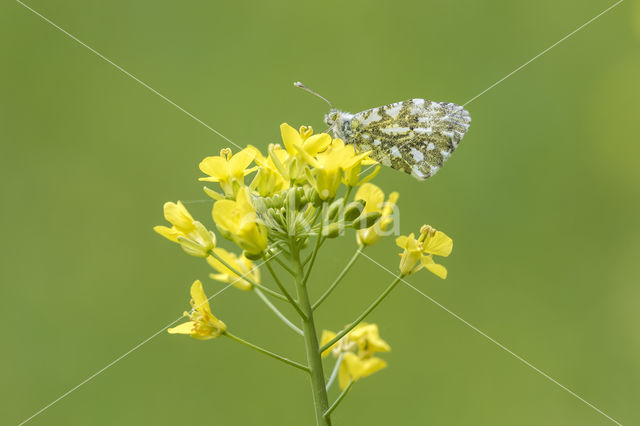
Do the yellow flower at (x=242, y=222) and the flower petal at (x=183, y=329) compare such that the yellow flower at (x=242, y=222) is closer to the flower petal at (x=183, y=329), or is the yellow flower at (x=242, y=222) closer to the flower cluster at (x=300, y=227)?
the flower cluster at (x=300, y=227)

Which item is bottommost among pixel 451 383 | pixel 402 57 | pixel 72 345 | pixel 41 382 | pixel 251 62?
pixel 41 382

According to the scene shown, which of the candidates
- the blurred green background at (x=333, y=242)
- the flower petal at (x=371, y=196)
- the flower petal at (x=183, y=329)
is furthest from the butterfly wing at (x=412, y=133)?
the blurred green background at (x=333, y=242)

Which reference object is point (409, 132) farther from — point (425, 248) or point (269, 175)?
point (269, 175)

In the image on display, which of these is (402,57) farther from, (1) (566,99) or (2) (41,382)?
(2) (41,382)

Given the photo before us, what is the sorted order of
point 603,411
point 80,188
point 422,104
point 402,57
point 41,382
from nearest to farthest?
1. point 422,104
2. point 603,411
3. point 41,382
4. point 80,188
5. point 402,57

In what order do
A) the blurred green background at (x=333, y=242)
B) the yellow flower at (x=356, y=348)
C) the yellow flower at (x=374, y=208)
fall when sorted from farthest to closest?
the blurred green background at (x=333, y=242)
the yellow flower at (x=374, y=208)
the yellow flower at (x=356, y=348)

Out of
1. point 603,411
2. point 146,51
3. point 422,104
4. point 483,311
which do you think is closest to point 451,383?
point 483,311

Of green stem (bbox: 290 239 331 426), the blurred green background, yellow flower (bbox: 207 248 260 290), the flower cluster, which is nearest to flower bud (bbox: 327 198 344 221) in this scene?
the flower cluster
